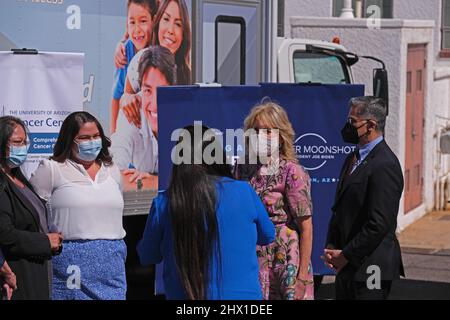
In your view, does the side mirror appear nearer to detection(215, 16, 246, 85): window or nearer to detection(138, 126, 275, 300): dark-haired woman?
detection(215, 16, 246, 85): window

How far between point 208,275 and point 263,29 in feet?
17.3

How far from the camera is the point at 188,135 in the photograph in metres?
4.82

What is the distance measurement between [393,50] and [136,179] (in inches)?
274

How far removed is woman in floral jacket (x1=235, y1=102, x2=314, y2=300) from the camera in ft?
19.4

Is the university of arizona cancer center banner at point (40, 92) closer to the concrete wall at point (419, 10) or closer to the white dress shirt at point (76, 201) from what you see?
the white dress shirt at point (76, 201)

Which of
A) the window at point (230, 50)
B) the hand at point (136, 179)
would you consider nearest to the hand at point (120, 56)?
the hand at point (136, 179)

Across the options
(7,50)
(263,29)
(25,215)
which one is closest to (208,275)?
(25,215)

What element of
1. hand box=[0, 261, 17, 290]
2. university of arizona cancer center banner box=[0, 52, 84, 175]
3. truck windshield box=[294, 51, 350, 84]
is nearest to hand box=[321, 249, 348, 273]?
hand box=[0, 261, 17, 290]

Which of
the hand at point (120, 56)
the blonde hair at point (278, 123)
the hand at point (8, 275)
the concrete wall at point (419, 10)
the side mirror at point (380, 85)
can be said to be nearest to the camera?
the hand at point (8, 275)

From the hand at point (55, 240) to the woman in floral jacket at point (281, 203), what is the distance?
1.13 metres

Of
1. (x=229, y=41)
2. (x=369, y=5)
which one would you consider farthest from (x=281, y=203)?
(x=369, y=5)

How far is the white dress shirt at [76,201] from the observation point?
584 centimetres

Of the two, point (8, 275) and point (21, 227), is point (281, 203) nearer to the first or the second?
point (21, 227)
